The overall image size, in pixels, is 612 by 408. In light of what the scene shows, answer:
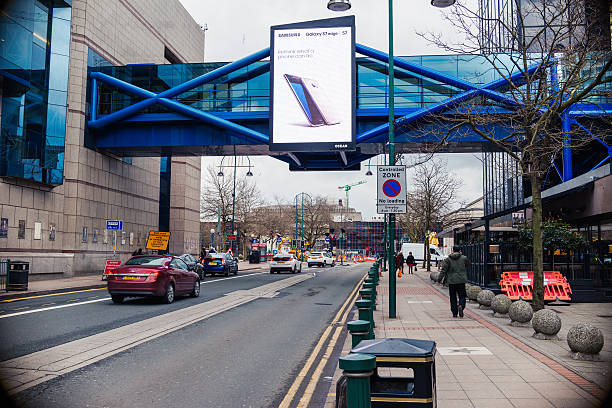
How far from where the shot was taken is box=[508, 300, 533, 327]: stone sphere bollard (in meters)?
11.6

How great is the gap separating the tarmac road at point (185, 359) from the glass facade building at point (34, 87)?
1182 centimetres

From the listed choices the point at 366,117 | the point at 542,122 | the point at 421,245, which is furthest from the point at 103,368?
the point at 421,245

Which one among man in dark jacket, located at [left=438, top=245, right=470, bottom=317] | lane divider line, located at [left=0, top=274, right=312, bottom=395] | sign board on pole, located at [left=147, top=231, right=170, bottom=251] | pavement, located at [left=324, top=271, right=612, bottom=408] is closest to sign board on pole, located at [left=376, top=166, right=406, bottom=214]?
man in dark jacket, located at [left=438, top=245, right=470, bottom=317]

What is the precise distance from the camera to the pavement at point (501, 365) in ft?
20.1

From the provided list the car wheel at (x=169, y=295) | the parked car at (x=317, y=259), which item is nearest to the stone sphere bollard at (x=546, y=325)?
the car wheel at (x=169, y=295)

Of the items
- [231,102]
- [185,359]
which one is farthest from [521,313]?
[231,102]

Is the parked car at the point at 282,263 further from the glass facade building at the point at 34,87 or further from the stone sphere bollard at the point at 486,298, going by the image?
the stone sphere bollard at the point at 486,298

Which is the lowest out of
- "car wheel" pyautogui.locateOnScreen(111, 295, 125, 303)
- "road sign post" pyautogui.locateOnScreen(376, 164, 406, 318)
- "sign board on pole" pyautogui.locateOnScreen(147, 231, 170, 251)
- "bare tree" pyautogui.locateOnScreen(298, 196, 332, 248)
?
"car wheel" pyautogui.locateOnScreen(111, 295, 125, 303)

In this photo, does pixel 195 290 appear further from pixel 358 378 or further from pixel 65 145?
pixel 358 378

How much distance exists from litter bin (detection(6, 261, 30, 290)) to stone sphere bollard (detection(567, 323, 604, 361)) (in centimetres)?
1796

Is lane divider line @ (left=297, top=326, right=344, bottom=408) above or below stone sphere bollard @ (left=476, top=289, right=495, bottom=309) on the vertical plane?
below

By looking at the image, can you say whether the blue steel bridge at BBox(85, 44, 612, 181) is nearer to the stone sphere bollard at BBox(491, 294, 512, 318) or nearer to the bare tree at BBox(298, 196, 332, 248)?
the stone sphere bollard at BBox(491, 294, 512, 318)

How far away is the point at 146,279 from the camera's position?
53.6ft

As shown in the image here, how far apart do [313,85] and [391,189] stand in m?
16.2
